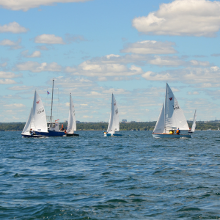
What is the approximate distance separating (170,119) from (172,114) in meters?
1.12

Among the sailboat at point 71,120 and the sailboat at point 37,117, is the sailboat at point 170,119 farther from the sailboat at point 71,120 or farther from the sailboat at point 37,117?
the sailboat at point 71,120

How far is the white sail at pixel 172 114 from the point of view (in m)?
75.6

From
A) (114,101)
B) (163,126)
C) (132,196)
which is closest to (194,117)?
(114,101)

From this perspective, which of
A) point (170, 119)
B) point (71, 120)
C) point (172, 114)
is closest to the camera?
point (170, 119)

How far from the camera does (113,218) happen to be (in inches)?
544

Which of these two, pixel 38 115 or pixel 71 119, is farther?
pixel 71 119

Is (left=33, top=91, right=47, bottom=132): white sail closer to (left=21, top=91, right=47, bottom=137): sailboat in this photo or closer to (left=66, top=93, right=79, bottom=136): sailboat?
(left=21, top=91, right=47, bottom=137): sailboat

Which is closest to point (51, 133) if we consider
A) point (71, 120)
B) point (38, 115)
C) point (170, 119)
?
point (71, 120)

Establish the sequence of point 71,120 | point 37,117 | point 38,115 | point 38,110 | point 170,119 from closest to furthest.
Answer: point 170,119 → point 38,110 → point 38,115 → point 37,117 → point 71,120

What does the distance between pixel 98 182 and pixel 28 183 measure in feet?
13.2

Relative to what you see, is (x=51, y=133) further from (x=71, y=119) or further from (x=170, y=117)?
(x=170, y=117)

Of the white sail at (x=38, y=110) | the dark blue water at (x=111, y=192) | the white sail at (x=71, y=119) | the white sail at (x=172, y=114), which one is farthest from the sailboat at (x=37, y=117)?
the dark blue water at (x=111, y=192)

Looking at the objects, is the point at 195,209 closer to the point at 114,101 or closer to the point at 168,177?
the point at 168,177

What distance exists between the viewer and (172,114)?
75750 millimetres
